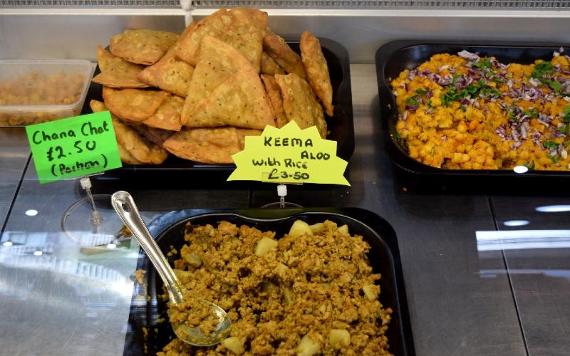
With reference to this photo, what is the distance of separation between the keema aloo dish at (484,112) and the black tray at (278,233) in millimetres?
314

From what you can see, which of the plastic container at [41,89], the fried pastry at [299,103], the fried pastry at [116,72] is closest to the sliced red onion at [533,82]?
the fried pastry at [299,103]

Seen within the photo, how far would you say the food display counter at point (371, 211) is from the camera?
154 cm

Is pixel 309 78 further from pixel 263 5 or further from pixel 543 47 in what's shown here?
pixel 543 47

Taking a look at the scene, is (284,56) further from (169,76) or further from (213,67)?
(169,76)

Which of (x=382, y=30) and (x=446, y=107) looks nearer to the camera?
(x=446, y=107)

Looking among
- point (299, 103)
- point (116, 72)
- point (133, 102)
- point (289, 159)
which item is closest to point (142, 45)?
point (116, 72)

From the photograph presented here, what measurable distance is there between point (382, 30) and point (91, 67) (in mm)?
968

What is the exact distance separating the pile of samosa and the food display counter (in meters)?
0.12

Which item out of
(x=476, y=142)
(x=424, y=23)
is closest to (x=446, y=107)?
(x=476, y=142)

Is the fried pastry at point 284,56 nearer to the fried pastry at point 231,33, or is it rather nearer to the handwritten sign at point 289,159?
Result: the fried pastry at point 231,33

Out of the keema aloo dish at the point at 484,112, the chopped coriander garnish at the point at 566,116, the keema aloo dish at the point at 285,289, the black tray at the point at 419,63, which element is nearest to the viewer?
the keema aloo dish at the point at 285,289

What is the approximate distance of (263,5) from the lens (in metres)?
2.04

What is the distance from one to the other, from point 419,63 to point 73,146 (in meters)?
1.17

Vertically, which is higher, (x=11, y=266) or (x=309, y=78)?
(x=309, y=78)
